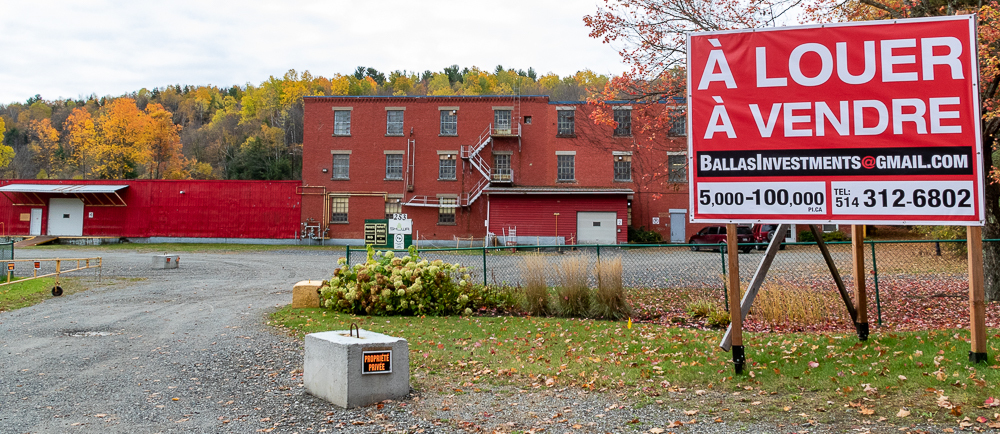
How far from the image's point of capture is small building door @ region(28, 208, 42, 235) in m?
39.2

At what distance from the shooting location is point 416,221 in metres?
37.8

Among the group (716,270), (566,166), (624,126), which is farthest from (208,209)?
(716,270)

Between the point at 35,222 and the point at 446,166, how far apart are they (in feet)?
89.7

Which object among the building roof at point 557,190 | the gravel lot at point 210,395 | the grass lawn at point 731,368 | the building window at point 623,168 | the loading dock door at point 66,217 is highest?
the building window at point 623,168

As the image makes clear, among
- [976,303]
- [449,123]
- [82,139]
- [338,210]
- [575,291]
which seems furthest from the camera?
[82,139]

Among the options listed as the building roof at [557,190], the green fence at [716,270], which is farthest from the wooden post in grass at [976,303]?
the building roof at [557,190]

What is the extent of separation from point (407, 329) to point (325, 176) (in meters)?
30.5

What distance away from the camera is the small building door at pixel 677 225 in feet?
119

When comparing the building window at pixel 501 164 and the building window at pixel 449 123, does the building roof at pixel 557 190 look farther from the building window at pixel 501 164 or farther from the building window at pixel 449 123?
the building window at pixel 449 123

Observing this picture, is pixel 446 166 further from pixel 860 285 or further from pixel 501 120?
pixel 860 285

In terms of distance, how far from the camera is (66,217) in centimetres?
3919

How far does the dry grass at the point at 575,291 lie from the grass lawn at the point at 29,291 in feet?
36.2

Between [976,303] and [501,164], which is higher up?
[501,164]

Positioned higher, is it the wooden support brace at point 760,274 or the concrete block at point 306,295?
the wooden support brace at point 760,274
